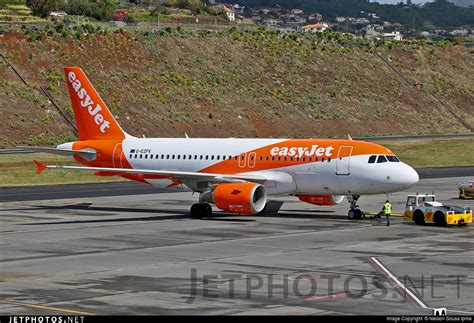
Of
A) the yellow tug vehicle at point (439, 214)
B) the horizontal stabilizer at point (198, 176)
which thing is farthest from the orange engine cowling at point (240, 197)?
the yellow tug vehicle at point (439, 214)

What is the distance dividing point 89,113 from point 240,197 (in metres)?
14.6

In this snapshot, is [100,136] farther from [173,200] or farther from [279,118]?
[279,118]

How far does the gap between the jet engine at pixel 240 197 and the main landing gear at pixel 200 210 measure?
4.11 feet

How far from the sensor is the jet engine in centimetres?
4947

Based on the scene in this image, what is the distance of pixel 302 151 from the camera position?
170 feet

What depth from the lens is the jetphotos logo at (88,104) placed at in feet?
194

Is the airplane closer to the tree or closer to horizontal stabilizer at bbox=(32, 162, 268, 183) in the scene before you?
horizontal stabilizer at bbox=(32, 162, 268, 183)

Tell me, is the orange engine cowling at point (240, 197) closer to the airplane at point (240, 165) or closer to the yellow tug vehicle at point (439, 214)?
the airplane at point (240, 165)

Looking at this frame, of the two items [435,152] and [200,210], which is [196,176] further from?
[435,152]

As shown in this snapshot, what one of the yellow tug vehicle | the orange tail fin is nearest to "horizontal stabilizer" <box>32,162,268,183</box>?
the orange tail fin

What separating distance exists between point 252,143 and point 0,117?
69.1 meters

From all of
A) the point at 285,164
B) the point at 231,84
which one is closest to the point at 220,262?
the point at 285,164

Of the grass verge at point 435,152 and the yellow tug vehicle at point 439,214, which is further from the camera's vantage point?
the grass verge at point 435,152

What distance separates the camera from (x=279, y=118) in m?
138
